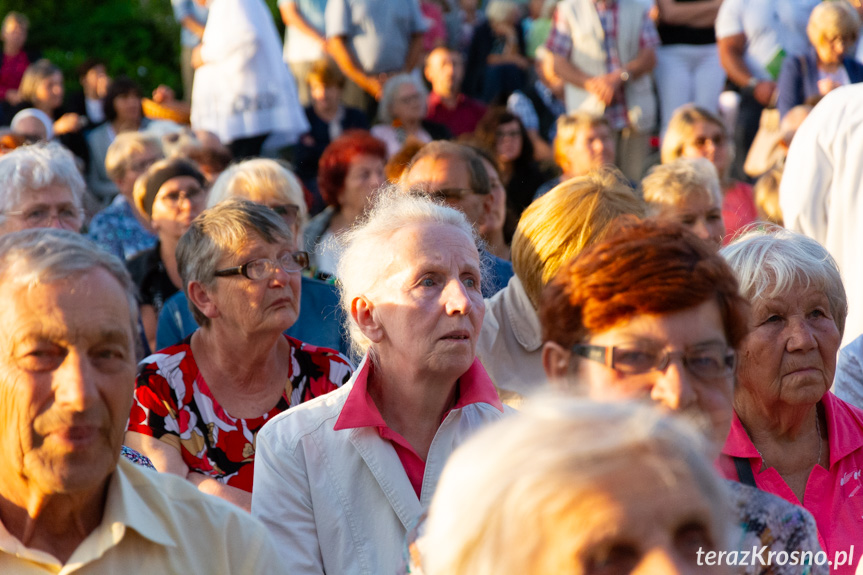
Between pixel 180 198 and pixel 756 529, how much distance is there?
179 inches

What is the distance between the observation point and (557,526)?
1496 millimetres

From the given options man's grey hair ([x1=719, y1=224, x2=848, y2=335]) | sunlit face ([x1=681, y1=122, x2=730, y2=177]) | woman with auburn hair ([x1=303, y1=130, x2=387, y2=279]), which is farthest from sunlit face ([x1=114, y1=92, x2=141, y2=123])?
man's grey hair ([x1=719, y1=224, x2=848, y2=335])

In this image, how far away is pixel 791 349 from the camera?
10.0 ft

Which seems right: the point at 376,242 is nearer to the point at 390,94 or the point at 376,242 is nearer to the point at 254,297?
the point at 254,297

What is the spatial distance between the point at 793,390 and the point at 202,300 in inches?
88.2

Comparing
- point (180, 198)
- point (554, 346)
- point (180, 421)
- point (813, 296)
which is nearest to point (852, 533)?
point (813, 296)

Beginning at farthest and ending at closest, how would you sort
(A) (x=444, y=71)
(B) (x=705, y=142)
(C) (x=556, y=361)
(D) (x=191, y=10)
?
1. (D) (x=191, y=10)
2. (A) (x=444, y=71)
3. (B) (x=705, y=142)
4. (C) (x=556, y=361)

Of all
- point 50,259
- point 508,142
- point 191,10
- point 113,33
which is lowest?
point 113,33

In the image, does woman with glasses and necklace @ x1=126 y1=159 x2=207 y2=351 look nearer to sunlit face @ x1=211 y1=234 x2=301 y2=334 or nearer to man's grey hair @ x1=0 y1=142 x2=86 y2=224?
man's grey hair @ x1=0 y1=142 x2=86 y2=224

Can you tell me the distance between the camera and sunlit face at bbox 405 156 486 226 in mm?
5191

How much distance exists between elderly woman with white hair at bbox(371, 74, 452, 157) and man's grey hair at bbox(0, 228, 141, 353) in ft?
22.1

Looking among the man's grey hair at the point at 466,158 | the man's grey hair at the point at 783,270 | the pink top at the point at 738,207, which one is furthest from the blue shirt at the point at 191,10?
the man's grey hair at the point at 783,270

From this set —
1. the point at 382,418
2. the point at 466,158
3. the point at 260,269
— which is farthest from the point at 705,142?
the point at 382,418

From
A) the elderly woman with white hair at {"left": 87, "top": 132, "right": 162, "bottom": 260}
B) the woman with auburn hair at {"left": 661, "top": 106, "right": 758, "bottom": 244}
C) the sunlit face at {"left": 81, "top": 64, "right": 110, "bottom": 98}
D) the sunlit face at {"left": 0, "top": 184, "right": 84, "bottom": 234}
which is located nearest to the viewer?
the sunlit face at {"left": 0, "top": 184, "right": 84, "bottom": 234}
